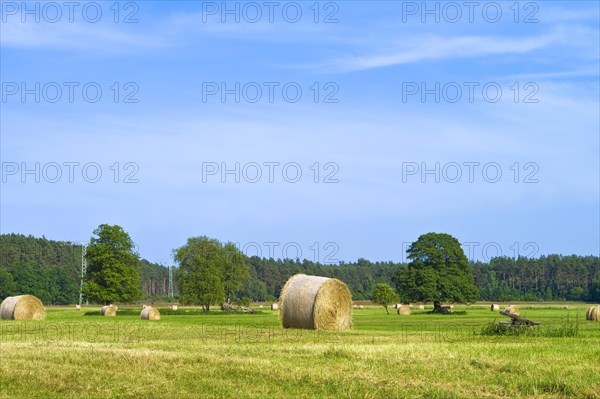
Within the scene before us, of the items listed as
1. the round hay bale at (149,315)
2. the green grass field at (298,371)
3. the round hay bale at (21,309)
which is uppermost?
the green grass field at (298,371)

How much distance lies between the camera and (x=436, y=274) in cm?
8419

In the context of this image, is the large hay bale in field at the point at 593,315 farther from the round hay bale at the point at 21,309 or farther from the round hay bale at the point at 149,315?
the round hay bale at the point at 21,309

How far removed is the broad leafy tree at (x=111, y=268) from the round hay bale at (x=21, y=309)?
90.4 ft

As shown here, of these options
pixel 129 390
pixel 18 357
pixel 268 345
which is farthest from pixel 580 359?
pixel 18 357

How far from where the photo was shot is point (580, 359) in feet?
70.7

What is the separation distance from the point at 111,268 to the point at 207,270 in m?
11.2

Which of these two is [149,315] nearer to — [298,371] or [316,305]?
[316,305]

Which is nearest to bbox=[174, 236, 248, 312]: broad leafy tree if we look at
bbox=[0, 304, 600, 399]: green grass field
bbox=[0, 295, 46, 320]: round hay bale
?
bbox=[0, 295, 46, 320]: round hay bale

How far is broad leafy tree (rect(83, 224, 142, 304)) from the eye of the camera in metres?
86.9

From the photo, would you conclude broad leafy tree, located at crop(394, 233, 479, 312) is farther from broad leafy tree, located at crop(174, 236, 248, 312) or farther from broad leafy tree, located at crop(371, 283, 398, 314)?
broad leafy tree, located at crop(174, 236, 248, 312)

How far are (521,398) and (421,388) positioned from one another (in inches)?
78.4

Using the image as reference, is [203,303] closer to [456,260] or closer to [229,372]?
[456,260]

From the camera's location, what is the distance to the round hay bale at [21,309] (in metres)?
57.2

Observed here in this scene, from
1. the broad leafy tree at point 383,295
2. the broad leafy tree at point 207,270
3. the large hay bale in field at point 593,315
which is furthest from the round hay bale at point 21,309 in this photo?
the broad leafy tree at point 383,295
